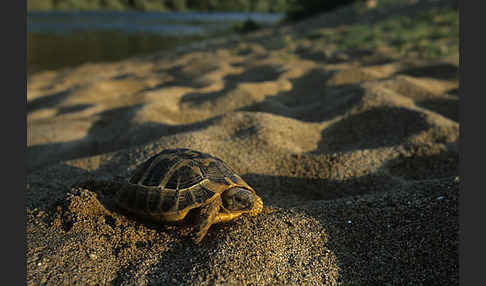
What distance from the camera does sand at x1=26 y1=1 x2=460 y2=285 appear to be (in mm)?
1671

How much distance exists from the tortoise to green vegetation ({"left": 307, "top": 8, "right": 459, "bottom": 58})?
19.1ft

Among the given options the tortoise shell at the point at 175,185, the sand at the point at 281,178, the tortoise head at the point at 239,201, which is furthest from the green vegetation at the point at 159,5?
the tortoise head at the point at 239,201

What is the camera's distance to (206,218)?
178 centimetres

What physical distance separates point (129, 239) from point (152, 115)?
286 centimetres

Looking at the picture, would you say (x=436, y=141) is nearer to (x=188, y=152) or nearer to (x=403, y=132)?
(x=403, y=132)

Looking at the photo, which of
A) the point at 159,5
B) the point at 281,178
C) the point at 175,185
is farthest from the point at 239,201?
the point at 159,5

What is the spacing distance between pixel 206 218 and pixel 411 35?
7.63 metres

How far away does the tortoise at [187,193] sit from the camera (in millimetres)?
1862

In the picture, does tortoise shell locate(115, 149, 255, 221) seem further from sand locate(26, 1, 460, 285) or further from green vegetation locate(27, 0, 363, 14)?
green vegetation locate(27, 0, 363, 14)

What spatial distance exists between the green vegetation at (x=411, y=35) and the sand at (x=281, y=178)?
1.02 meters

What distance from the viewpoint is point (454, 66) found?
527cm

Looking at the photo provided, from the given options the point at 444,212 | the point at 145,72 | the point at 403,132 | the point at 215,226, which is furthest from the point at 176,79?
the point at 444,212

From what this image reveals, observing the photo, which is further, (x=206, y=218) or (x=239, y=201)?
(x=239, y=201)

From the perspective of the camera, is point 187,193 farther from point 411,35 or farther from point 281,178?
point 411,35
